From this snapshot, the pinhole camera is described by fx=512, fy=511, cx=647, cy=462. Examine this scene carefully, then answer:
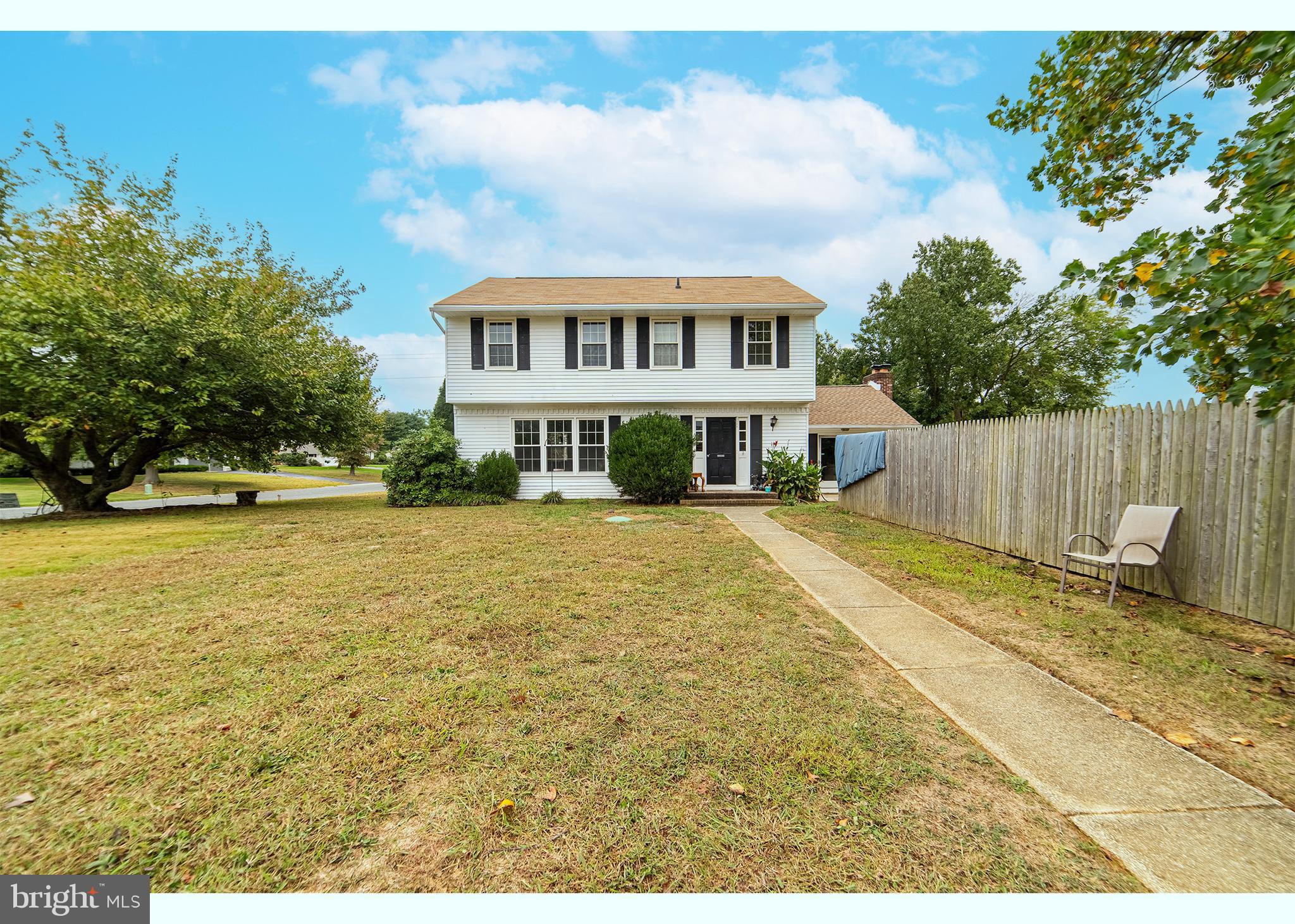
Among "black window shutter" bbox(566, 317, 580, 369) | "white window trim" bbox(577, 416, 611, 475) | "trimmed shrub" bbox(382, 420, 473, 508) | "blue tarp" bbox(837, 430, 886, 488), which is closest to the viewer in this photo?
"blue tarp" bbox(837, 430, 886, 488)

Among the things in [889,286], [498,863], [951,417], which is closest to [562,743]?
[498,863]

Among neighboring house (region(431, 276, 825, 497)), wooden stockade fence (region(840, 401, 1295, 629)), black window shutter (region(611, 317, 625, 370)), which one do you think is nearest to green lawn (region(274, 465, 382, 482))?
neighboring house (region(431, 276, 825, 497))

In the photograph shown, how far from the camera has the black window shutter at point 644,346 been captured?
1549cm

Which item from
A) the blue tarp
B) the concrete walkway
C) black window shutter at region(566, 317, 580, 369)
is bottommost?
the concrete walkway

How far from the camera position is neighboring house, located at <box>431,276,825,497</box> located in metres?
15.3

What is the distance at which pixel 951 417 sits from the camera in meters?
31.9

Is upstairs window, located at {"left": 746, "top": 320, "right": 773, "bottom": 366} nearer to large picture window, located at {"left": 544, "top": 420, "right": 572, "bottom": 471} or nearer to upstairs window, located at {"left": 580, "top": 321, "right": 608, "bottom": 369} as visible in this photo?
upstairs window, located at {"left": 580, "top": 321, "right": 608, "bottom": 369}

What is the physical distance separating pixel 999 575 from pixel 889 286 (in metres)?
35.3

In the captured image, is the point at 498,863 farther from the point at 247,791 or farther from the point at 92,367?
the point at 92,367

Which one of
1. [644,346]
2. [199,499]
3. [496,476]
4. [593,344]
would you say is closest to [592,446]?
[496,476]

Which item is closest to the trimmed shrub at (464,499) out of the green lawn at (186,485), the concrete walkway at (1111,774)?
the green lawn at (186,485)

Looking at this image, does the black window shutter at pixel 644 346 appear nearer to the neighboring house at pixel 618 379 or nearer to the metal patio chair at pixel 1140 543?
the neighboring house at pixel 618 379

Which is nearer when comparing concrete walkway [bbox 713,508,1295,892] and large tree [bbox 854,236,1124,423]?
concrete walkway [bbox 713,508,1295,892]

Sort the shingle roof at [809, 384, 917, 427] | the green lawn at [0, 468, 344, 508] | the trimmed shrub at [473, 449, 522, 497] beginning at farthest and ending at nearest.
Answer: the shingle roof at [809, 384, 917, 427], the green lawn at [0, 468, 344, 508], the trimmed shrub at [473, 449, 522, 497]
